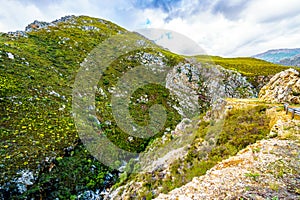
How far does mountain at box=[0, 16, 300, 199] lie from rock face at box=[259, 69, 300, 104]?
4.35m

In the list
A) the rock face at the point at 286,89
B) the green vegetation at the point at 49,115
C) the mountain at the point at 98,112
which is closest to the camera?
the mountain at the point at 98,112

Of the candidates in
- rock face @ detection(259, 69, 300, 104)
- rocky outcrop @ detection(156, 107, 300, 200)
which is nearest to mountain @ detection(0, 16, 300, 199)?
rocky outcrop @ detection(156, 107, 300, 200)

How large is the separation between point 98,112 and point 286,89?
23.6 m

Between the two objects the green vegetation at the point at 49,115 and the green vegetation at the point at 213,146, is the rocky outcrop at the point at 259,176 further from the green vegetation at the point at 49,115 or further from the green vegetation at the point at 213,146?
the green vegetation at the point at 49,115

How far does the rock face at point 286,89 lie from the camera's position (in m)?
15.7

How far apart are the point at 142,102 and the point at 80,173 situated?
19.7 meters

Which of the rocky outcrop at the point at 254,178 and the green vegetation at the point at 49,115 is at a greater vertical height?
the green vegetation at the point at 49,115

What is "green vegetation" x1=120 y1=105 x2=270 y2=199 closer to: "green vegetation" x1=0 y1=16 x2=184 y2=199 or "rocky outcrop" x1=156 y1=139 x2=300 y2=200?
"rocky outcrop" x1=156 y1=139 x2=300 y2=200

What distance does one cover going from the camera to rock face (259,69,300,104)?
1571cm

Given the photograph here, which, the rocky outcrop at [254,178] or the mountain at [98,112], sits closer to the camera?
the rocky outcrop at [254,178]

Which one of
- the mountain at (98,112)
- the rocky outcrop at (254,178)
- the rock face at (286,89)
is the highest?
the mountain at (98,112)

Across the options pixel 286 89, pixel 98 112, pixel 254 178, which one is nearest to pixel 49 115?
pixel 98 112

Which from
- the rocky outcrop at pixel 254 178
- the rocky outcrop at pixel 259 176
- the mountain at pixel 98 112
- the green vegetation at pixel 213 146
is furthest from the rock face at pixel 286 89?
the rocky outcrop at pixel 254 178

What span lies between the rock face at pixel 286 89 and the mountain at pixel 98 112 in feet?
14.3
